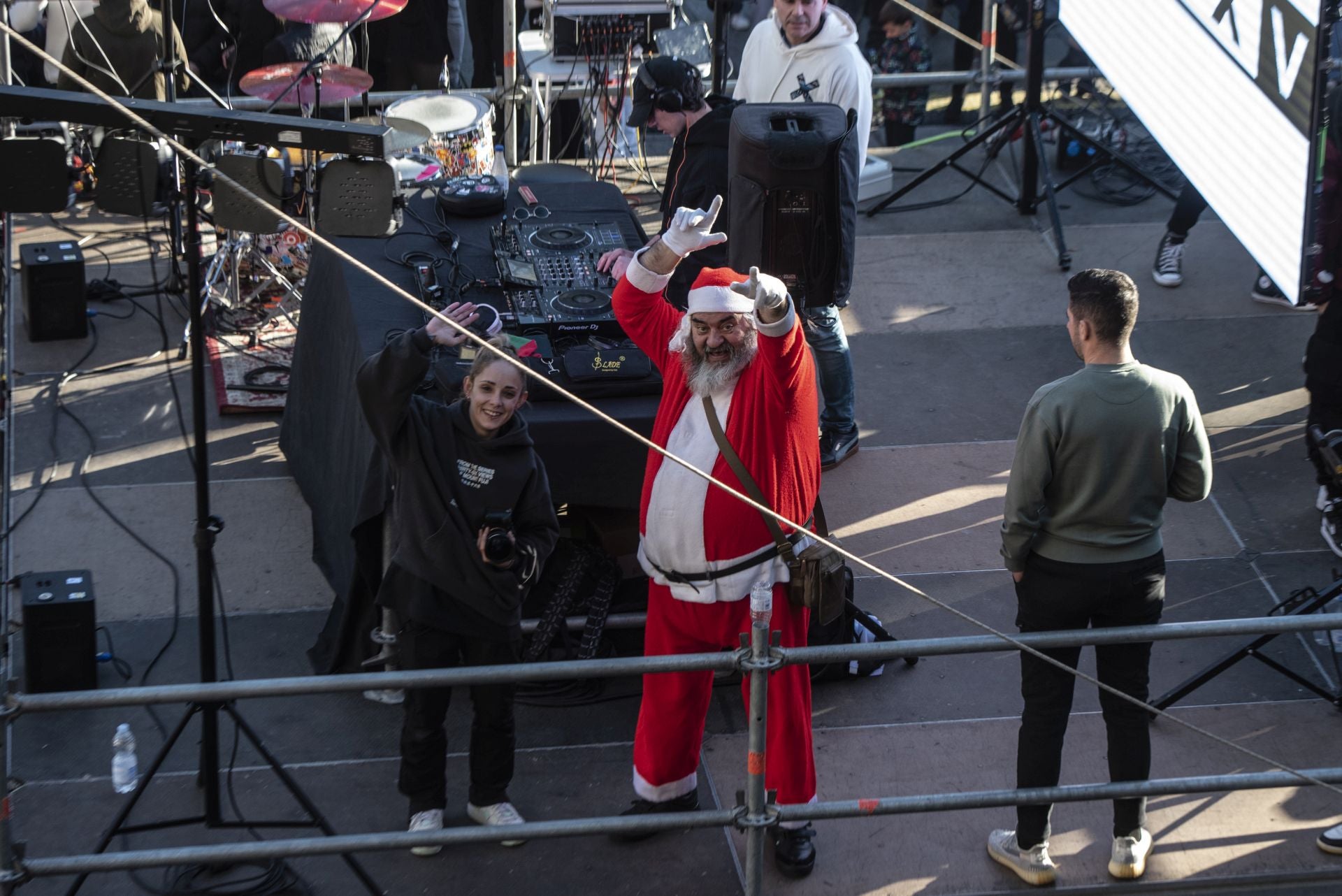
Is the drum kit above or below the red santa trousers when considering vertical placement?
above

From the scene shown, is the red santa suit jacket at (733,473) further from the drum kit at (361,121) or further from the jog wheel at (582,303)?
the drum kit at (361,121)

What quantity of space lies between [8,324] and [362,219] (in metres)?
4.62

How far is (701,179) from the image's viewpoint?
636 cm

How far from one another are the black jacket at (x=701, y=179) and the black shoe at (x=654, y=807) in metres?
2.29

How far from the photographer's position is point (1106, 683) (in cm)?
438

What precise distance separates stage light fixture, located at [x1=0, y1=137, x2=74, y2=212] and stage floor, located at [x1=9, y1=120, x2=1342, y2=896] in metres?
1.91

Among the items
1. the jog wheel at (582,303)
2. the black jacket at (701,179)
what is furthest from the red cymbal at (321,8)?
the jog wheel at (582,303)

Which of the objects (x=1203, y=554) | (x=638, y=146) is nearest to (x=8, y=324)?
(x=638, y=146)

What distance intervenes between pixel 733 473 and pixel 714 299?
50 cm

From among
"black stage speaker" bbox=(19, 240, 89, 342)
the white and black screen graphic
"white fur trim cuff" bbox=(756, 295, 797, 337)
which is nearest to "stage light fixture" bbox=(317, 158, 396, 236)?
"white fur trim cuff" bbox=(756, 295, 797, 337)

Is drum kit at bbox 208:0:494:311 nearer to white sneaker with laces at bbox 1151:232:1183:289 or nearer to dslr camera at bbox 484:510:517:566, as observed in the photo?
dslr camera at bbox 484:510:517:566

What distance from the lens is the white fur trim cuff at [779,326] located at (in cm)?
425

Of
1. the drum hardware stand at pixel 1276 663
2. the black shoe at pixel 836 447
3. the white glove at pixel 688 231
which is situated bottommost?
the drum hardware stand at pixel 1276 663

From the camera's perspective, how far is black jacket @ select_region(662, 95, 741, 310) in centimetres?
634
